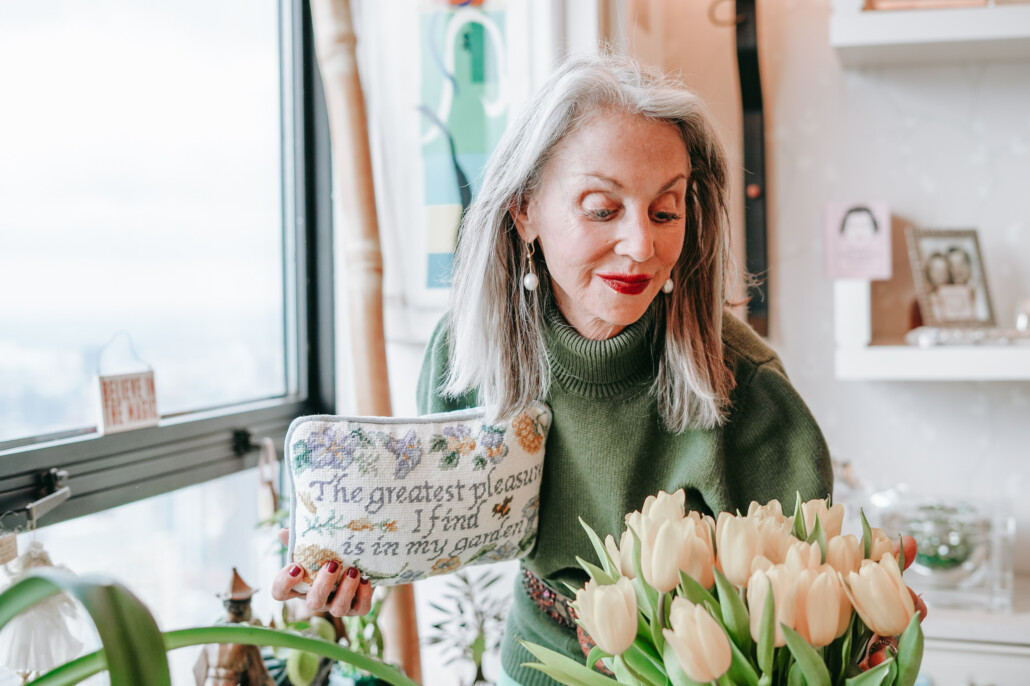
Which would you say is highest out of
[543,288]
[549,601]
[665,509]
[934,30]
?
[934,30]

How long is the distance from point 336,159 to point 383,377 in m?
0.41

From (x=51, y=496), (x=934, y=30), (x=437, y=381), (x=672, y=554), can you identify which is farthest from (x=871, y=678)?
(x=934, y=30)

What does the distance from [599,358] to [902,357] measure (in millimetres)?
987

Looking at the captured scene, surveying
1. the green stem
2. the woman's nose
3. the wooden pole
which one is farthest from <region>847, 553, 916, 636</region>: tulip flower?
the wooden pole

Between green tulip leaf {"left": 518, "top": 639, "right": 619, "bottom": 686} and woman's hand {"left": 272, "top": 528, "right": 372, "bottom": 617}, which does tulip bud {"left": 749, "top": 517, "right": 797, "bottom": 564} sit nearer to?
green tulip leaf {"left": 518, "top": 639, "right": 619, "bottom": 686}

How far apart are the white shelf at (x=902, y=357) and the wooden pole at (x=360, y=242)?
892mm

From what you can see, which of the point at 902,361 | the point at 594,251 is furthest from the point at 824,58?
the point at 594,251

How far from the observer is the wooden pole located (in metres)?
1.50

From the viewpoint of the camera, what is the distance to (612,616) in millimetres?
479

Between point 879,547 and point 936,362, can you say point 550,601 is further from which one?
point 936,362

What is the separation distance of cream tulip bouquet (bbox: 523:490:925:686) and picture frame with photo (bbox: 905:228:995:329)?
1.32m

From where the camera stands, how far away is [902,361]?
1595 millimetres

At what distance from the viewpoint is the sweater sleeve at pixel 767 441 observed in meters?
0.86

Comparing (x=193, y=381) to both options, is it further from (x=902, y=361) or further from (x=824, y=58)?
(x=824, y=58)
